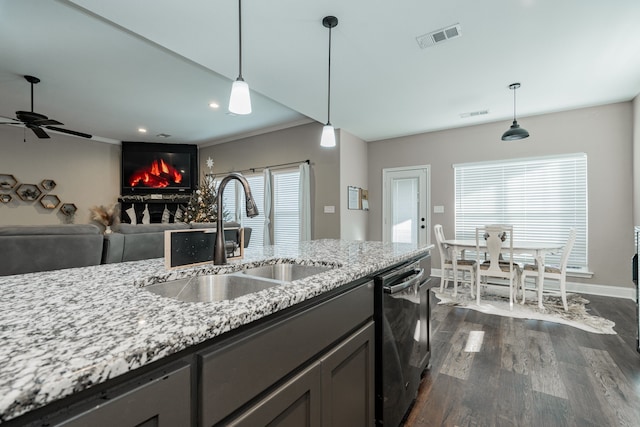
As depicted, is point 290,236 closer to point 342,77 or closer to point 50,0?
point 342,77

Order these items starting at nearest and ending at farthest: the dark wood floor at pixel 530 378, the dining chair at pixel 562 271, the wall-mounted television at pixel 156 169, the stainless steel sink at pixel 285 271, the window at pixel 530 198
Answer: the stainless steel sink at pixel 285 271 → the dark wood floor at pixel 530 378 → the dining chair at pixel 562 271 → the window at pixel 530 198 → the wall-mounted television at pixel 156 169

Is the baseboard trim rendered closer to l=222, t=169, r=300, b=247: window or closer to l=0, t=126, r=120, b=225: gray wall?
l=222, t=169, r=300, b=247: window

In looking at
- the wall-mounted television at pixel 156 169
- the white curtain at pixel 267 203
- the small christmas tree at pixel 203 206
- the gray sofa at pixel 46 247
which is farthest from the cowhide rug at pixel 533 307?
the wall-mounted television at pixel 156 169

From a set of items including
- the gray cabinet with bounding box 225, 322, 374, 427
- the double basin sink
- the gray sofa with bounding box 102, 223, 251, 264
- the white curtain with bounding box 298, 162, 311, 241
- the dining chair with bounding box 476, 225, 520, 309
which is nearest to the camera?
the gray cabinet with bounding box 225, 322, 374, 427

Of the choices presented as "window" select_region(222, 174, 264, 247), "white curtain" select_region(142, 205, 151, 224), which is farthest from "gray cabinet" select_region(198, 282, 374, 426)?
"white curtain" select_region(142, 205, 151, 224)

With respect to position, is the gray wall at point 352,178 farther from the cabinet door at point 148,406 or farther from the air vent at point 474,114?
the cabinet door at point 148,406

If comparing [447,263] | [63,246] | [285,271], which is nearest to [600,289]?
[447,263]

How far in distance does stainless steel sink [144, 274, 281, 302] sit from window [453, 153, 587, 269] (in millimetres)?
4699

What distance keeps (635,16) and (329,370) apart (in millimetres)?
3450

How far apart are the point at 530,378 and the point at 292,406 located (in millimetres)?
2042

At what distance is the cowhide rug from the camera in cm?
302

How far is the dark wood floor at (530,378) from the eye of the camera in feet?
5.54

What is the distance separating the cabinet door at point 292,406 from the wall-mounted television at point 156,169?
21.8 ft

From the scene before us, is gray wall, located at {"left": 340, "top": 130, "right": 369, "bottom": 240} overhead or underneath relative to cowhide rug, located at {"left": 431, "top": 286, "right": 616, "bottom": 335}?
overhead
